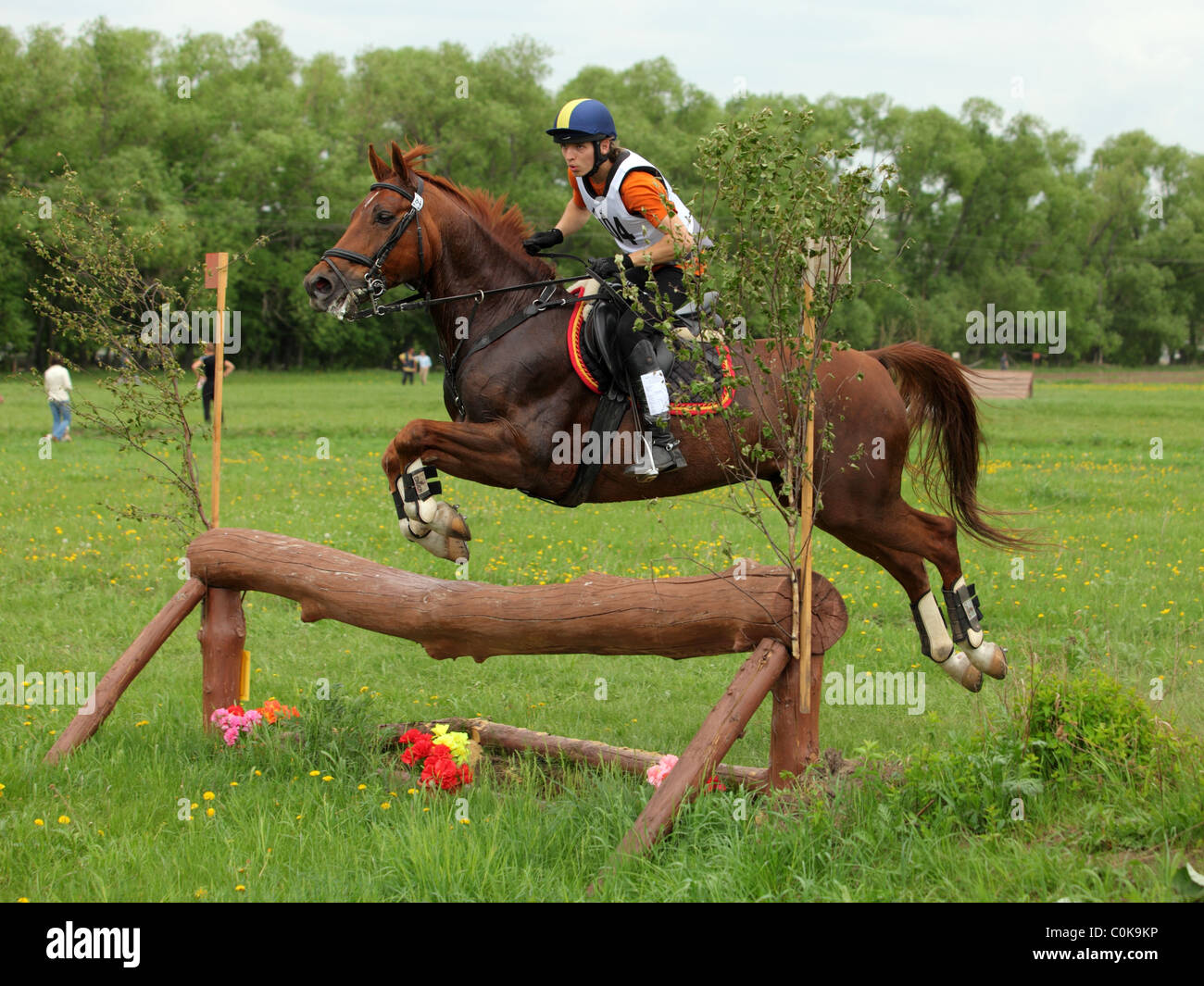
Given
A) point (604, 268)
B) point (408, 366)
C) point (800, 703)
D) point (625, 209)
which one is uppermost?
point (625, 209)

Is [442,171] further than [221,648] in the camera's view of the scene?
Yes

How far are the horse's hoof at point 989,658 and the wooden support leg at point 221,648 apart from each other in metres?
3.98

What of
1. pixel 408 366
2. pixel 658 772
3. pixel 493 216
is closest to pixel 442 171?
pixel 408 366

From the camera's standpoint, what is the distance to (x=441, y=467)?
17.7ft

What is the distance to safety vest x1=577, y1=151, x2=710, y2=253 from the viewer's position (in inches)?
211

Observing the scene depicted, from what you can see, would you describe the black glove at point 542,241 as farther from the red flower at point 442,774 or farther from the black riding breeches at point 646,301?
the red flower at point 442,774

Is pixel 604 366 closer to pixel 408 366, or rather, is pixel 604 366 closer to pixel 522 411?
pixel 522 411

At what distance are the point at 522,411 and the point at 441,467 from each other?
514 millimetres

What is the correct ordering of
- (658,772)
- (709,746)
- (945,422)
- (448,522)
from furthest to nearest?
(945,422) → (448,522) → (658,772) → (709,746)

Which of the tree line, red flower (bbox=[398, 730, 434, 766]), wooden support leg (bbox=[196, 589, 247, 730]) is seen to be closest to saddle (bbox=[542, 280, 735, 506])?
red flower (bbox=[398, 730, 434, 766])

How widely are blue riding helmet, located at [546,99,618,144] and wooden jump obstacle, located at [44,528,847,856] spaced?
2160 mm

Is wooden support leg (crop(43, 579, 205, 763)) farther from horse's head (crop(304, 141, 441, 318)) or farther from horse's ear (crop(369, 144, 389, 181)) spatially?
horse's ear (crop(369, 144, 389, 181))

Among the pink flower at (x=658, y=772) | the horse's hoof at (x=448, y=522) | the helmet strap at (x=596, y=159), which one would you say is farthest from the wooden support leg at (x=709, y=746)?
the helmet strap at (x=596, y=159)

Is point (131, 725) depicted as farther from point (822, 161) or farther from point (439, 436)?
point (822, 161)
